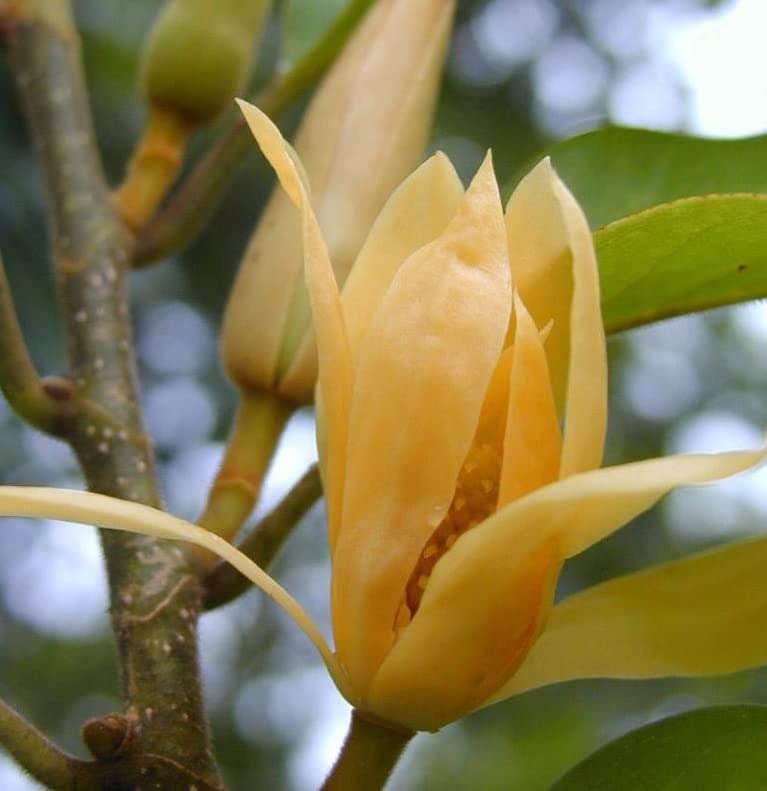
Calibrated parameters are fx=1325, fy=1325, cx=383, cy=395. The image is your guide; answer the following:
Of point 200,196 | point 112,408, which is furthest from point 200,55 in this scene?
point 112,408

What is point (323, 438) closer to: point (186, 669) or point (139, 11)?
point (186, 669)

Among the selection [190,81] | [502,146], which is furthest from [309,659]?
[190,81]

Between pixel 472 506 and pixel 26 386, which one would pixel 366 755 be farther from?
pixel 26 386

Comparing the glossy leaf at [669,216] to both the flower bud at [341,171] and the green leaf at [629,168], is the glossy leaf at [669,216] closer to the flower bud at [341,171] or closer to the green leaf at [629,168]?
the green leaf at [629,168]

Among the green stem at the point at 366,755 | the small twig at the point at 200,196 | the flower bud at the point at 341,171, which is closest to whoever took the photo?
the green stem at the point at 366,755

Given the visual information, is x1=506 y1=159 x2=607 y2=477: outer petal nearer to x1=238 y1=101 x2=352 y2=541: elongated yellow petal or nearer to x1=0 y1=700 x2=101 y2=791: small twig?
x1=238 y1=101 x2=352 y2=541: elongated yellow petal

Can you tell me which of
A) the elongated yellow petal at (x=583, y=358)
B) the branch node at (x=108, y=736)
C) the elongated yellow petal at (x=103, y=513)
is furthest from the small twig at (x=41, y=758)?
the elongated yellow petal at (x=583, y=358)
